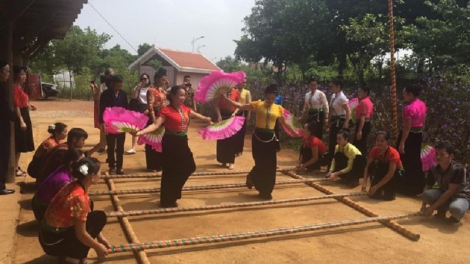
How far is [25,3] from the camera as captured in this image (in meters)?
5.19

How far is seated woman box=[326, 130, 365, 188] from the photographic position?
257 inches

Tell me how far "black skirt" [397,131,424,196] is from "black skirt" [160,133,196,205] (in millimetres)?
3576

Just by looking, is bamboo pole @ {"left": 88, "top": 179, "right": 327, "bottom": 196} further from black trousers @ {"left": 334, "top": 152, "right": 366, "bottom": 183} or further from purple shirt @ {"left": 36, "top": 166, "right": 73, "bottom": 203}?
purple shirt @ {"left": 36, "top": 166, "right": 73, "bottom": 203}

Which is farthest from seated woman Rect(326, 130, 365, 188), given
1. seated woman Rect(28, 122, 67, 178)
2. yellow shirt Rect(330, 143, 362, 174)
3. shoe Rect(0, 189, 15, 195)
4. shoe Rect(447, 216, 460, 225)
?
shoe Rect(0, 189, 15, 195)

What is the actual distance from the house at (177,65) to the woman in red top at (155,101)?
69.5 feet

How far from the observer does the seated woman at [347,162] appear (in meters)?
6.53

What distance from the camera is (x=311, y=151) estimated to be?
24.3ft

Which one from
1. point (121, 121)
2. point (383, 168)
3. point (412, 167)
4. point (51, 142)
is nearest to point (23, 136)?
point (51, 142)

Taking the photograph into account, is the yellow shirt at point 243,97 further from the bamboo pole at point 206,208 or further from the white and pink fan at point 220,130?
the bamboo pole at point 206,208

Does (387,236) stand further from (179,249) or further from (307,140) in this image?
(307,140)

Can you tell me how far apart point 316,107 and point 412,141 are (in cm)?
205

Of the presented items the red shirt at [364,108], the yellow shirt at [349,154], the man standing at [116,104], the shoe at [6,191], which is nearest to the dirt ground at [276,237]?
the shoe at [6,191]

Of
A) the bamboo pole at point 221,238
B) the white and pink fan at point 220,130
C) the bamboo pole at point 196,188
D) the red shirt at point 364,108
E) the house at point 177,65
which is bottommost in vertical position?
the bamboo pole at point 221,238

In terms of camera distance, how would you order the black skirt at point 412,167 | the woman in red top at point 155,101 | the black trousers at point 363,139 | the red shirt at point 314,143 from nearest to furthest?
the black skirt at point 412,167 → the woman in red top at point 155,101 → the black trousers at point 363,139 → the red shirt at point 314,143
